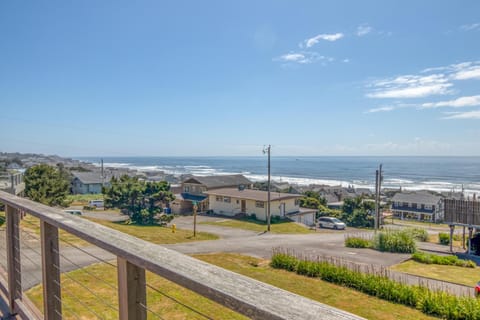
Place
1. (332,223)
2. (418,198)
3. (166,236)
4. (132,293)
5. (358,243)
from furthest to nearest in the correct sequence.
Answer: (418,198), (332,223), (166,236), (358,243), (132,293)

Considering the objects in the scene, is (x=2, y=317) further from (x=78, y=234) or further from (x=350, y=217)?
(x=350, y=217)

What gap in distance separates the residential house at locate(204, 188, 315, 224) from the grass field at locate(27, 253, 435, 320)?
1721 centimetres

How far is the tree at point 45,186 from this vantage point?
18.6 meters

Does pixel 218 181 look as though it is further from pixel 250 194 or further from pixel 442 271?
pixel 442 271

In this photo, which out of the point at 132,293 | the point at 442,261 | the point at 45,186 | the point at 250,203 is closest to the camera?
the point at 132,293

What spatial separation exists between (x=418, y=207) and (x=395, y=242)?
30732 millimetres

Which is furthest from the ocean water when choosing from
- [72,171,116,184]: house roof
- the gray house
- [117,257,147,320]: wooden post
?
[117,257,147,320]: wooden post

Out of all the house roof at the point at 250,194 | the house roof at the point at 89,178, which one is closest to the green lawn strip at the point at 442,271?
the house roof at the point at 250,194

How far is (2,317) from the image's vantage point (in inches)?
95.9

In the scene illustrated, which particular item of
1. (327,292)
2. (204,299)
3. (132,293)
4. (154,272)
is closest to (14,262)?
(132,293)

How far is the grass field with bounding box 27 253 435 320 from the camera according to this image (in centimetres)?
647

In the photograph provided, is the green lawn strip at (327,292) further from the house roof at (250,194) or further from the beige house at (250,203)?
the house roof at (250,194)

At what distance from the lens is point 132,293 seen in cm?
121

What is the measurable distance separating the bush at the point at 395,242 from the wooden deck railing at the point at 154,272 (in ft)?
56.8
